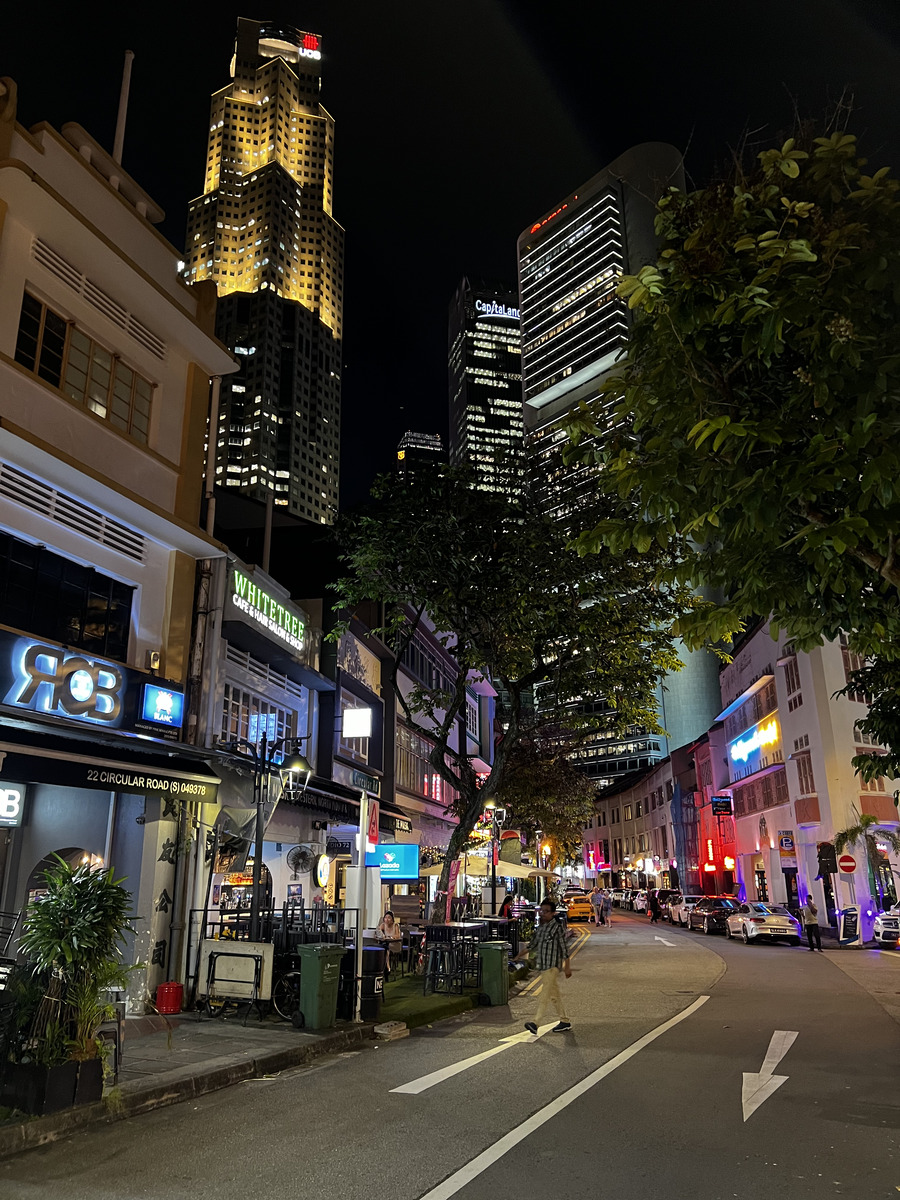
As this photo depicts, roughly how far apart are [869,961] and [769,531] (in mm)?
23015

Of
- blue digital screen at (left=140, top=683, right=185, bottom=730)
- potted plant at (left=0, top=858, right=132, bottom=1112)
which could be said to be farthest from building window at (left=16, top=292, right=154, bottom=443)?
potted plant at (left=0, top=858, right=132, bottom=1112)

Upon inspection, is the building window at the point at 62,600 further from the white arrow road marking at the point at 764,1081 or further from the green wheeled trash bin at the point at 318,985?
the white arrow road marking at the point at 764,1081

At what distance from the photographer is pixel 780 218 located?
6.63 m

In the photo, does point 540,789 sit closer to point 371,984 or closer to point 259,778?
point 259,778

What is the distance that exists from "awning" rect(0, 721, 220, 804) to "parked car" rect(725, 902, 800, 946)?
24.6 metres

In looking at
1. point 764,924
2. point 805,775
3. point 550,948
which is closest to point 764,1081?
point 550,948

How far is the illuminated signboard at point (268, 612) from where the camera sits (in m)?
16.9

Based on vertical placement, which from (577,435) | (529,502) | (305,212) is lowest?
(577,435)

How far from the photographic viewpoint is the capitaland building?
12.1 m

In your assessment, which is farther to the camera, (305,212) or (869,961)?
(305,212)

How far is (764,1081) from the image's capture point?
28.7 feet

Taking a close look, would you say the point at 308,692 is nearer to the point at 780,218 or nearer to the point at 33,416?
the point at 33,416

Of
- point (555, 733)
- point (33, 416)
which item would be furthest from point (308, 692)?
point (555, 733)

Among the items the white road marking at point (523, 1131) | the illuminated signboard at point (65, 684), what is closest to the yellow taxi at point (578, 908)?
the white road marking at point (523, 1131)
